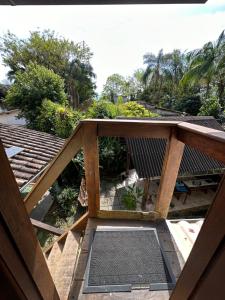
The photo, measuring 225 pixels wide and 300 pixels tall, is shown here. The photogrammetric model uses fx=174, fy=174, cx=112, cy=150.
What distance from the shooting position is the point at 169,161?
69.0 inches

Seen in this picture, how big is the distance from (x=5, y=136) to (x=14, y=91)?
19.2ft

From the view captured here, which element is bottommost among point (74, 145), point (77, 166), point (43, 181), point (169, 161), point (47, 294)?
point (77, 166)

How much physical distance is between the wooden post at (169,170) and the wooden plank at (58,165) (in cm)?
87

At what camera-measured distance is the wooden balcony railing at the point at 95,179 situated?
618 millimetres

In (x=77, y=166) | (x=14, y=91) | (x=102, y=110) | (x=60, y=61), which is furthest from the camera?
(x=60, y=61)

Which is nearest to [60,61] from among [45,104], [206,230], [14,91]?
[14,91]

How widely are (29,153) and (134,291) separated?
3.79 meters

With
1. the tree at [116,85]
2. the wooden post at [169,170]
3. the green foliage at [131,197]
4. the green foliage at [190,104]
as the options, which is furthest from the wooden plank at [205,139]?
the tree at [116,85]

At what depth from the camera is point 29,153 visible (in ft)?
14.2

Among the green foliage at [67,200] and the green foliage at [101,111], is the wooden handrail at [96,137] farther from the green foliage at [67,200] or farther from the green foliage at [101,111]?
the green foliage at [101,111]

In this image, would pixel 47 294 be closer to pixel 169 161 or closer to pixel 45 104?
pixel 169 161

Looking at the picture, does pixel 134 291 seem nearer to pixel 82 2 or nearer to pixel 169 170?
pixel 169 170

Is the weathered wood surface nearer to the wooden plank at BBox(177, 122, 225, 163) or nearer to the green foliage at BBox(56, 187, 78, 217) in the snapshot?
the wooden plank at BBox(177, 122, 225, 163)

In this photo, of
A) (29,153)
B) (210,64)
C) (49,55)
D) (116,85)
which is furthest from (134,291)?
(116,85)
